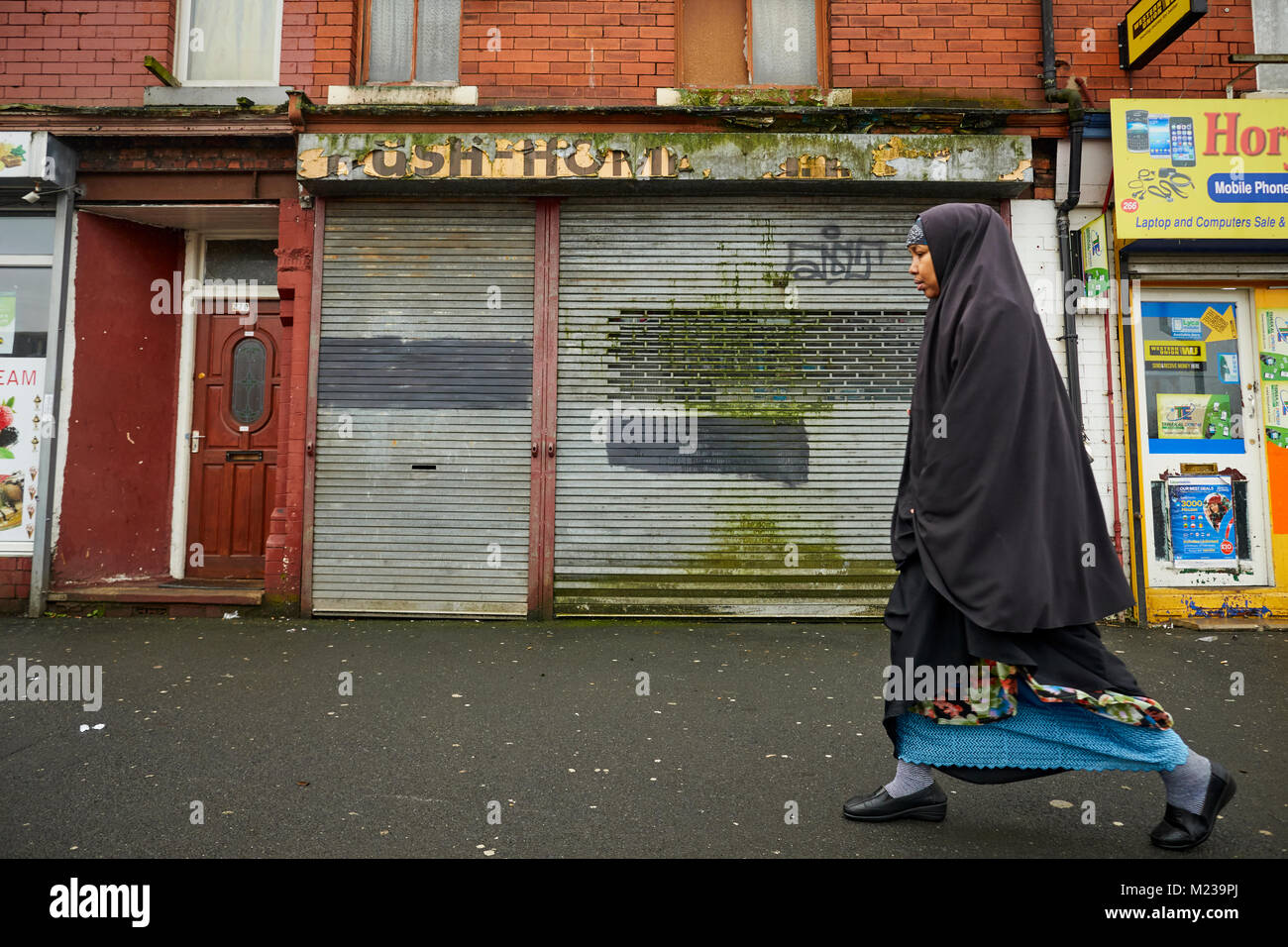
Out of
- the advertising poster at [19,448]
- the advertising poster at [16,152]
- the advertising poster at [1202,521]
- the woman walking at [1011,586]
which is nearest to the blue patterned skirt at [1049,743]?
the woman walking at [1011,586]

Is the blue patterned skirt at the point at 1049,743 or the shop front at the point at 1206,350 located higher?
the shop front at the point at 1206,350

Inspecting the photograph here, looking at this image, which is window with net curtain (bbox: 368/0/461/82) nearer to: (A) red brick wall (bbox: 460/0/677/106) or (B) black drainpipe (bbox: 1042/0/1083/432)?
(A) red brick wall (bbox: 460/0/677/106)

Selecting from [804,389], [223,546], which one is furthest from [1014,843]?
[223,546]

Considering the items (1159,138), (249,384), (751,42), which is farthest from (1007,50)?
(249,384)

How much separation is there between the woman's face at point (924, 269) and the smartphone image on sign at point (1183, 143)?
17.2 feet

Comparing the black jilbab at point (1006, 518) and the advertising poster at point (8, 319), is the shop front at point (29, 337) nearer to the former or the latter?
the advertising poster at point (8, 319)

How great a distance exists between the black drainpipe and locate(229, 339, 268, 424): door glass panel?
7.70 metres

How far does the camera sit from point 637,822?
299 cm

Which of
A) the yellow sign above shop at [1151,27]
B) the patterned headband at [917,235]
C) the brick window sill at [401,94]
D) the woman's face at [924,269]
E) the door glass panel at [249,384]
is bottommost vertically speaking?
the woman's face at [924,269]

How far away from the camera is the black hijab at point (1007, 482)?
2.57 metres

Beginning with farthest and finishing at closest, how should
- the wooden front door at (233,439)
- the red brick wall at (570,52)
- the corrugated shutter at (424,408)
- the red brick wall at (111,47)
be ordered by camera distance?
1. the wooden front door at (233,439)
2. the red brick wall at (111,47)
3. the red brick wall at (570,52)
4. the corrugated shutter at (424,408)

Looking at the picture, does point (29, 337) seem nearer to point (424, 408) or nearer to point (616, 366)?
point (424, 408)

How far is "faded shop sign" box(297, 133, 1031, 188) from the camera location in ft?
22.1

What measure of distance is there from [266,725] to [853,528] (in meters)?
4.80
